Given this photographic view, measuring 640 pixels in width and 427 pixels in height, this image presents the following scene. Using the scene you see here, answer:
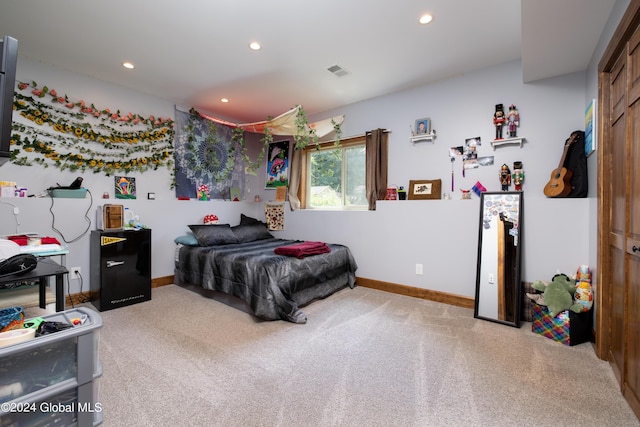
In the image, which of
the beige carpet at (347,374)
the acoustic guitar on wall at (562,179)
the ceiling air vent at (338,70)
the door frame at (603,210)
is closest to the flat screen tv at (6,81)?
the beige carpet at (347,374)

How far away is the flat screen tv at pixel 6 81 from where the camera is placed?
3.18ft

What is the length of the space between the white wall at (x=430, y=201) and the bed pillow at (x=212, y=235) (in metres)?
0.39

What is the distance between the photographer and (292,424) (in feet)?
4.61

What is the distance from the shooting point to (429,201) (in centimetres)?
328

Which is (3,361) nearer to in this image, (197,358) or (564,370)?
(197,358)

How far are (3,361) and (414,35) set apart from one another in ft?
10.4

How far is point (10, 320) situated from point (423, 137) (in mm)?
3615

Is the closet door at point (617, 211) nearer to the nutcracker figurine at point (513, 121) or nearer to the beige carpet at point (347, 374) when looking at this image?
the beige carpet at point (347, 374)

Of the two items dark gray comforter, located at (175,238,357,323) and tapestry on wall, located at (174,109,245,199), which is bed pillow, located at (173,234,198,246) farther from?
tapestry on wall, located at (174,109,245,199)

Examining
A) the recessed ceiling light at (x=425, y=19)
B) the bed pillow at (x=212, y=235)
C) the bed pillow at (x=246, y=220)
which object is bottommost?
the bed pillow at (x=212, y=235)

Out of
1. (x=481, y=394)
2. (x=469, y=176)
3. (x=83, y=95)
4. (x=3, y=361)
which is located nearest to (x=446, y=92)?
(x=469, y=176)

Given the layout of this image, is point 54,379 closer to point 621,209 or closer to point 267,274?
point 267,274

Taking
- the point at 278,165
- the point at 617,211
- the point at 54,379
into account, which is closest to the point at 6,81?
the point at 54,379

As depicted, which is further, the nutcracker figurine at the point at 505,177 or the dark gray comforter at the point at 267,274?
the nutcracker figurine at the point at 505,177
